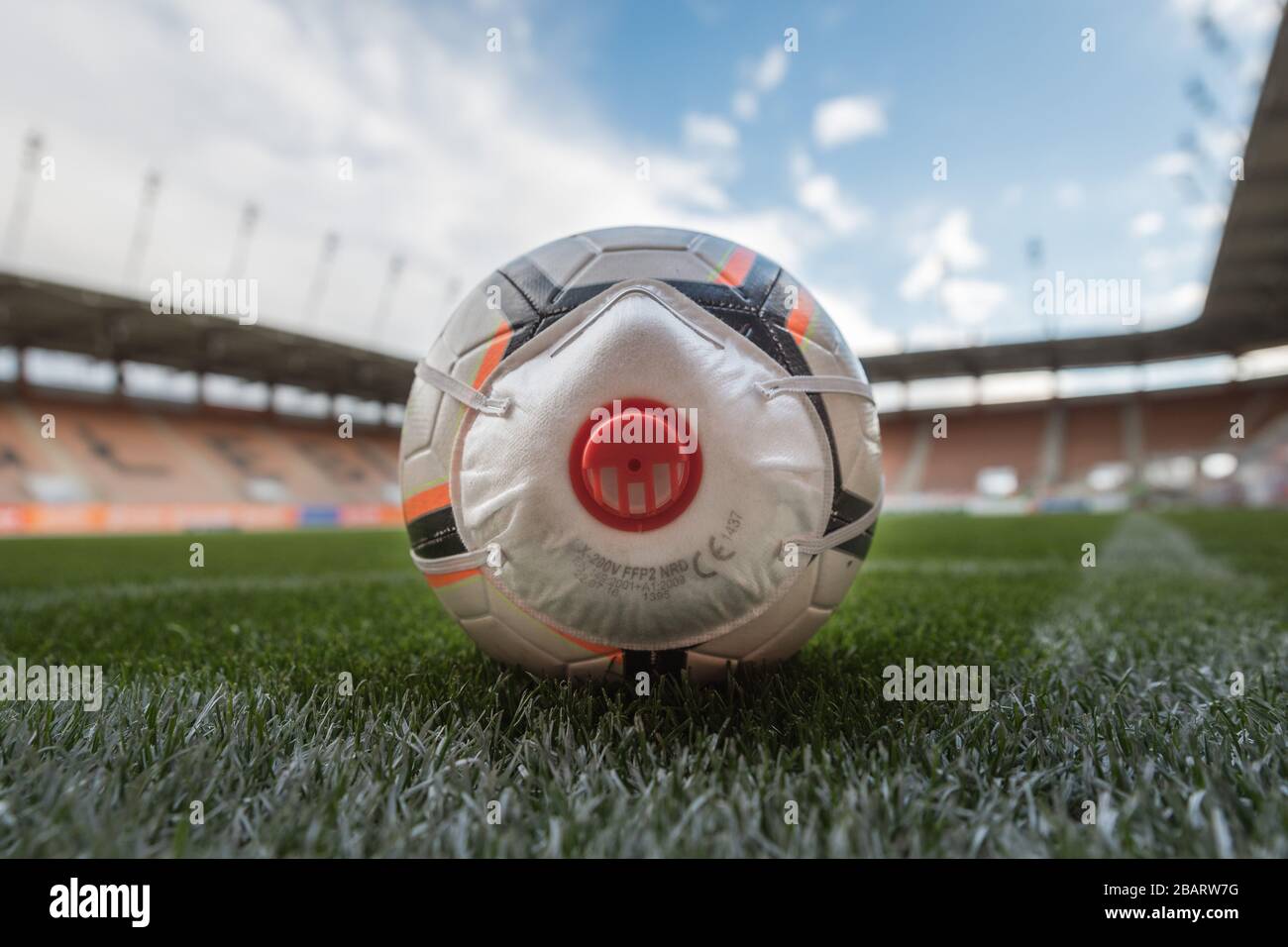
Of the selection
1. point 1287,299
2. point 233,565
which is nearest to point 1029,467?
point 1287,299

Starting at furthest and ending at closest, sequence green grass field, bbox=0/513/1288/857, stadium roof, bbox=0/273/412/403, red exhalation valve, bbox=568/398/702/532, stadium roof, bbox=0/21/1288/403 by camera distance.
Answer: stadium roof, bbox=0/273/412/403 → stadium roof, bbox=0/21/1288/403 → red exhalation valve, bbox=568/398/702/532 → green grass field, bbox=0/513/1288/857

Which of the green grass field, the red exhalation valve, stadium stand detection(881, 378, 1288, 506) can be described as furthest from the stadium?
stadium stand detection(881, 378, 1288, 506)

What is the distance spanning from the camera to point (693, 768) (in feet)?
4.25

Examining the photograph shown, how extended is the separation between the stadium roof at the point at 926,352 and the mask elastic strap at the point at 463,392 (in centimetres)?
1674

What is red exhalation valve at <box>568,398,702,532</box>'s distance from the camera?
144 cm

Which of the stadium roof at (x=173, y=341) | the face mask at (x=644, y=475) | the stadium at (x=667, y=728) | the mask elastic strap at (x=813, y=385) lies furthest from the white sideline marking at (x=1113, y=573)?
the stadium roof at (x=173, y=341)

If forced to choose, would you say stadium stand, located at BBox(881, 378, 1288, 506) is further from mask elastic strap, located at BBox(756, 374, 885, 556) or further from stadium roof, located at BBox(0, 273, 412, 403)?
mask elastic strap, located at BBox(756, 374, 885, 556)

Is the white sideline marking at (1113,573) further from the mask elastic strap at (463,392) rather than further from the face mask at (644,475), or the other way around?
the mask elastic strap at (463,392)

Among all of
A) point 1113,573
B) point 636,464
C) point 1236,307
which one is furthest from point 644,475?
point 1236,307

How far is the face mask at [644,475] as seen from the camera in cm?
147

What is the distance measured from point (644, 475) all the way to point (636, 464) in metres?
0.03

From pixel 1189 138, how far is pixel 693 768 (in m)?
29.2

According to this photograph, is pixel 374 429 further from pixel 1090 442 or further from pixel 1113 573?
pixel 1113 573
